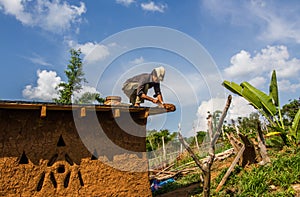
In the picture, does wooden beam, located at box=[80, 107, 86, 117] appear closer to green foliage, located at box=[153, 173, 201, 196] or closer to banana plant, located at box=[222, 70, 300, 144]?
green foliage, located at box=[153, 173, 201, 196]

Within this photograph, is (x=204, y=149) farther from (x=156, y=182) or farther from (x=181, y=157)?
(x=156, y=182)

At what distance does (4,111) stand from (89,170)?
2137mm

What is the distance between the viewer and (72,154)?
636 centimetres

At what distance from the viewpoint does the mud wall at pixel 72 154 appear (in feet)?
18.9

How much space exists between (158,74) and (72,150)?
2.73m

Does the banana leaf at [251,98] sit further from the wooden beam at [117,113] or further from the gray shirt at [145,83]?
the wooden beam at [117,113]

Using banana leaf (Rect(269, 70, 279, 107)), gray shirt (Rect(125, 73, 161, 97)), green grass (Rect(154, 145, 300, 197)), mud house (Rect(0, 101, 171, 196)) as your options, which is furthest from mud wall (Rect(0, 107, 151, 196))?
banana leaf (Rect(269, 70, 279, 107))

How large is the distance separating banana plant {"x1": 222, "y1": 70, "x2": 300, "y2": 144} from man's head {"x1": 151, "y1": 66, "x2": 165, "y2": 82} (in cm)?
408

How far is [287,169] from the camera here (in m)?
7.63

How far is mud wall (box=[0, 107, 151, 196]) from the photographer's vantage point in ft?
18.9

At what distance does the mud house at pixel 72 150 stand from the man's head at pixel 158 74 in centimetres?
78

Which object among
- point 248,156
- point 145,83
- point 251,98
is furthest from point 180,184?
point 145,83

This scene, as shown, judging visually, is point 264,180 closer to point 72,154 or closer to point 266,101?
point 266,101

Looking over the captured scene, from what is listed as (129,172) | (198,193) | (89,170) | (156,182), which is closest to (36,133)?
(89,170)
